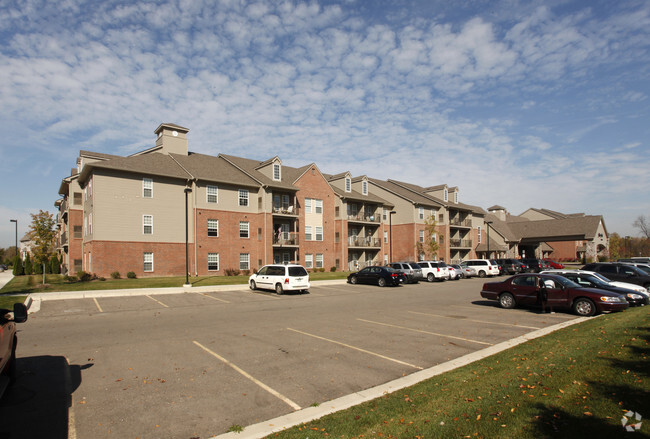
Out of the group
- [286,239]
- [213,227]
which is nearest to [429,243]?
[286,239]

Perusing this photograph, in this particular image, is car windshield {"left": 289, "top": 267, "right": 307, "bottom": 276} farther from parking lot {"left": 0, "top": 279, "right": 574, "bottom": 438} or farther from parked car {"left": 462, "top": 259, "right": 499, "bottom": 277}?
parked car {"left": 462, "top": 259, "right": 499, "bottom": 277}

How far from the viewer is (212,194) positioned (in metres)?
35.8

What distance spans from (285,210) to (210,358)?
3167 centimetres

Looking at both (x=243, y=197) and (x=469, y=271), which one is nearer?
(x=243, y=197)

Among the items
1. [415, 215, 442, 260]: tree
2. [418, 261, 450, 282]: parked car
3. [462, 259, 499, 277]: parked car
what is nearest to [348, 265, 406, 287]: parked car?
[418, 261, 450, 282]: parked car

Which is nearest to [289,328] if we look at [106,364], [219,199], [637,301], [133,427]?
[106,364]

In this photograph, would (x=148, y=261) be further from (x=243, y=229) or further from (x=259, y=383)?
(x=259, y=383)

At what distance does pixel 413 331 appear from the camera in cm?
1220

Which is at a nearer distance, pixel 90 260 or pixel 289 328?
pixel 289 328

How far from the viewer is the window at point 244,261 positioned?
37219 millimetres

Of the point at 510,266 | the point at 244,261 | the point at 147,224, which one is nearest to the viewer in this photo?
the point at 147,224

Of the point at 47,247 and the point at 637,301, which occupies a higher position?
the point at 47,247

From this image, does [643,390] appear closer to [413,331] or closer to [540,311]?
[413,331]

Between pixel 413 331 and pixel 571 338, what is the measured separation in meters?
4.14
